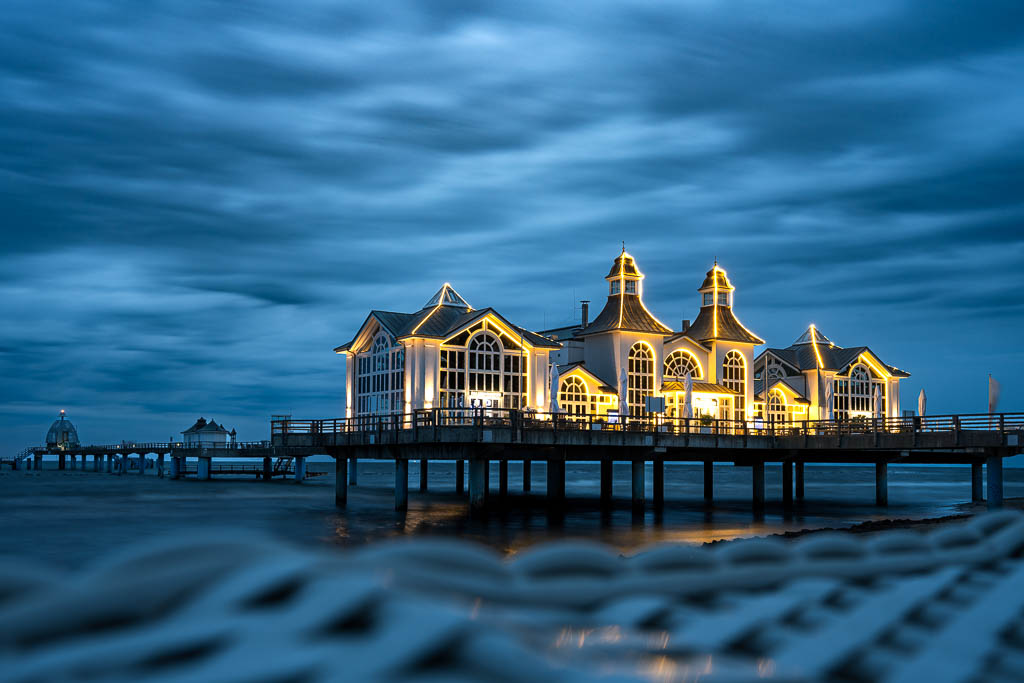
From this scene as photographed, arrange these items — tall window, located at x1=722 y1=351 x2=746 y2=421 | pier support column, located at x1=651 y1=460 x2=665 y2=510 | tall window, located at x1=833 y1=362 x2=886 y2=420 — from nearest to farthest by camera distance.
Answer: pier support column, located at x1=651 y1=460 x2=665 y2=510, tall window, located at x1=722 y1=351 x2=746 y2=421, tall window, located at x1=833 y1=362 x2=886 y2=420

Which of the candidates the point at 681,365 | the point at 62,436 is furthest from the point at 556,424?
the point at 62,436

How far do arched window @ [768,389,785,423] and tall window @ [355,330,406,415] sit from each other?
2415 centimetres

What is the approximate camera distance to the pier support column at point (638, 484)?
35.9 meters

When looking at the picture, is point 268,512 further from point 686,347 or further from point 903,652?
point 903,652

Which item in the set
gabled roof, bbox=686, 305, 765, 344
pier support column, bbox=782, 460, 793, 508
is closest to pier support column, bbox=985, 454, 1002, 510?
pier support column, bbox=782, 460, 793, 508

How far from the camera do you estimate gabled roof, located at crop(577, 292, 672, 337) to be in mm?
48312

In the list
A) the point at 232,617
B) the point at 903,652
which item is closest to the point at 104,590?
the point at 232,617

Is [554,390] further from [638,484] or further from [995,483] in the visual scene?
[995,483]

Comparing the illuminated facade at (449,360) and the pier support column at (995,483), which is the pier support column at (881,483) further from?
the illuminated facade at (449,360)

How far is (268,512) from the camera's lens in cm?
3566

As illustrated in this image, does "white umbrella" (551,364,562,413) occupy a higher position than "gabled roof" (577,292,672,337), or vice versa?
"gabled roof" (577,292,672,337)

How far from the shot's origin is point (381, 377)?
4259 centimetres

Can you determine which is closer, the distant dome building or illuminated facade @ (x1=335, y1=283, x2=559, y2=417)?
illuminated facade @ (x1=335, y1=283, x2=559, y2=417)

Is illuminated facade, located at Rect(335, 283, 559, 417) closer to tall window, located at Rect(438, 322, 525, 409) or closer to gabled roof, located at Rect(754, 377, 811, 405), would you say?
tall window, located at Rect(438, 322, 525, 409)
